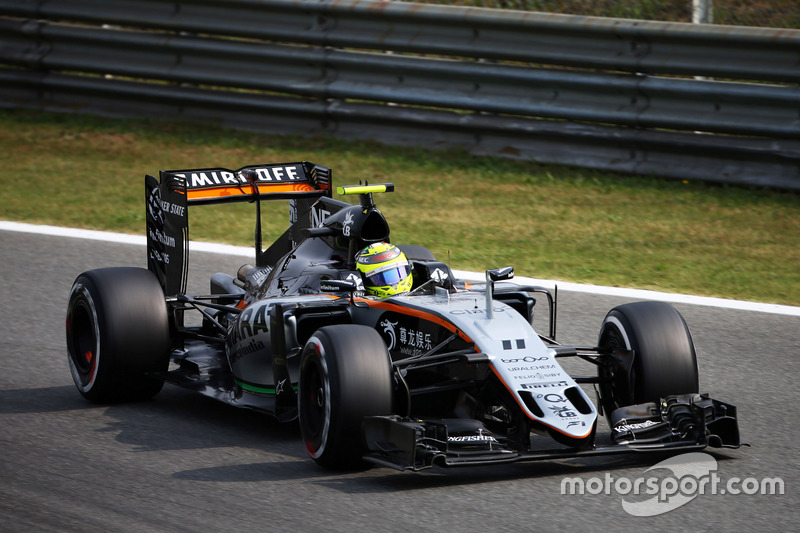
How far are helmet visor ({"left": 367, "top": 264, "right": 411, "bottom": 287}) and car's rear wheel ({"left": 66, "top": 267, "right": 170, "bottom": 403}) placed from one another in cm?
134

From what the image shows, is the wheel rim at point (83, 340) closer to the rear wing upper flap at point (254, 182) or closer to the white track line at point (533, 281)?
the rear wing upper flap at point (254, 182)

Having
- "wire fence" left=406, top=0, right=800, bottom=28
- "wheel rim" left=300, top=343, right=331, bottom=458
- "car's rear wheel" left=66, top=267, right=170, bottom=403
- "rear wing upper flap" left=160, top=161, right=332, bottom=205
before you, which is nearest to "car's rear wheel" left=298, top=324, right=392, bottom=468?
"wheel rim" left=300, top=343, right=331, bottom=458

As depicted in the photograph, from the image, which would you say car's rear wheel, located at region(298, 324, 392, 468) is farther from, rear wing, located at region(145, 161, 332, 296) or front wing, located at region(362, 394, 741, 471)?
rear wing, located at region(145, 161, 332, 296)

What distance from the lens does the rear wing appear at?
8.09 m

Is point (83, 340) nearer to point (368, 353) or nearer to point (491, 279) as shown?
point (368, 353)

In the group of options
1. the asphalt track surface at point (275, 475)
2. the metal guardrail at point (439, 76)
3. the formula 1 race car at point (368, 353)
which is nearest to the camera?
the asphalt track surface at point (275, 475)

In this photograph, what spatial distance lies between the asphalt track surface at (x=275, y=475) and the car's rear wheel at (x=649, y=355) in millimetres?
409

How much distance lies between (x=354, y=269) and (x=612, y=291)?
125 inches

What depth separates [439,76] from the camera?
1303cm

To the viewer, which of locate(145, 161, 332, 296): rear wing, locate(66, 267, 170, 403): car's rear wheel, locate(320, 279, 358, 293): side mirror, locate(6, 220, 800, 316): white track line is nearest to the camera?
locate(320, 279, 358, 293): side mirror

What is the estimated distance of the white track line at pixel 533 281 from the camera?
948 cm

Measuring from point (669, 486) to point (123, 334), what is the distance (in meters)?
3.34

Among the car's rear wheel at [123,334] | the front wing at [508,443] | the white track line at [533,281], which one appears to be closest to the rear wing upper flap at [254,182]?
the car's rear wheel at [123,334]

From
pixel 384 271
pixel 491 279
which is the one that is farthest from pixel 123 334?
pixel 491 279
